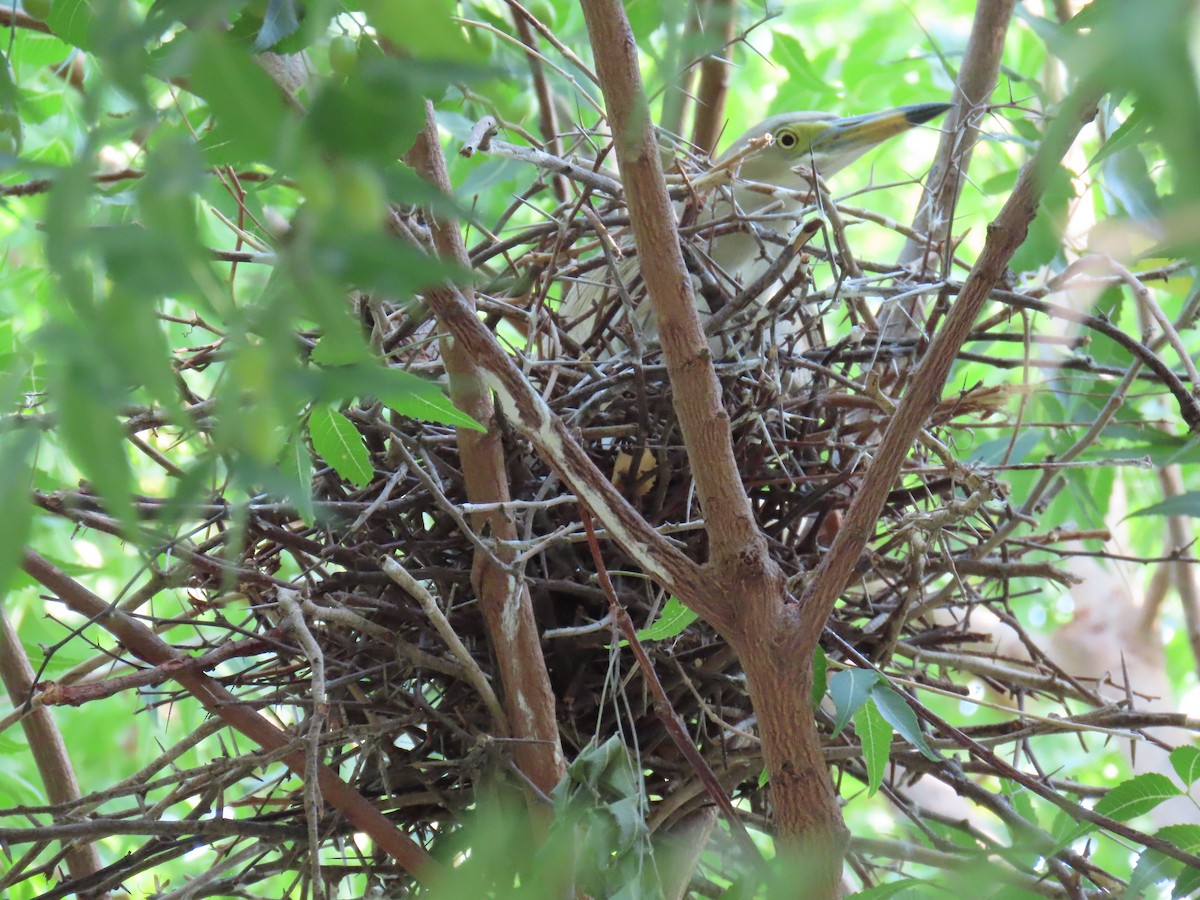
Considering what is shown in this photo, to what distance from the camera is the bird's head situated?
1477 millimetres

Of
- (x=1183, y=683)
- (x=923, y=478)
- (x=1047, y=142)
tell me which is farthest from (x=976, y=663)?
(x=1183, y=683)

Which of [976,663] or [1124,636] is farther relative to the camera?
[1124,636]

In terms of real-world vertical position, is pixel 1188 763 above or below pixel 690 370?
below

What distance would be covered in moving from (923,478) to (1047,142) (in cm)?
87

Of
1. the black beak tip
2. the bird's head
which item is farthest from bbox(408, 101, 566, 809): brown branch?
the black beak tip

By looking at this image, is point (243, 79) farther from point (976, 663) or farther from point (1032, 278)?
point (1032, 278)

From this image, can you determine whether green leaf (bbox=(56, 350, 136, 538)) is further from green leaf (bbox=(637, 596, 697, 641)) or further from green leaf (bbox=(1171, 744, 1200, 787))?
green leaf (bbox=(1171, 744, 1200, 787))

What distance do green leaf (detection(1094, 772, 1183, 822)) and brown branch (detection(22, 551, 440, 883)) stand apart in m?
0.54

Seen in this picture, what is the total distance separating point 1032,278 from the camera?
1.50 metres

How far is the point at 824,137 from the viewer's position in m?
1.50

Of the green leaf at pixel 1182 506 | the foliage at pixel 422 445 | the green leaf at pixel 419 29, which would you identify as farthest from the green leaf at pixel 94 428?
the green leaf at pixel 1182 506

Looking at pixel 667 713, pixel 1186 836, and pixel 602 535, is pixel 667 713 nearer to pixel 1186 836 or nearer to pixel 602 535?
pixel 602 535

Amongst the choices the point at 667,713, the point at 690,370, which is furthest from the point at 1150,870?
the point at 690,370

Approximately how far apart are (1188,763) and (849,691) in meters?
0.30
